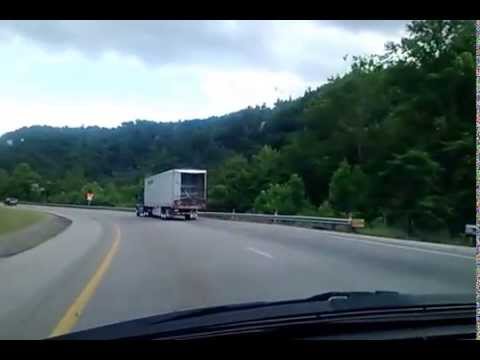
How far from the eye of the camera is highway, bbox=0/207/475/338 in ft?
30.1

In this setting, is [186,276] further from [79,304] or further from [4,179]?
[4,179]

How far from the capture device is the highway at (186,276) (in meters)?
9.16

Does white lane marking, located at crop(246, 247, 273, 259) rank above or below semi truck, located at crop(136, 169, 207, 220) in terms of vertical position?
below

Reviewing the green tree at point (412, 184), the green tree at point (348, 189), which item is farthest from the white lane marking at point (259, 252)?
the green tree at point (348, 189)

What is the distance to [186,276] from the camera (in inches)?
518

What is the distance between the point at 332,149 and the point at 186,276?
2240 inches

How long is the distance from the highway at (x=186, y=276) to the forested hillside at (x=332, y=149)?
16.5m

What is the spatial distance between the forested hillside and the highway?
16.5 meters

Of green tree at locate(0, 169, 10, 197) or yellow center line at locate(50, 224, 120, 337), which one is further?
green tree at locate(0, 169, 10, 197)

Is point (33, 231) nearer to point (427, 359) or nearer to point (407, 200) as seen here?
point (407, 200)

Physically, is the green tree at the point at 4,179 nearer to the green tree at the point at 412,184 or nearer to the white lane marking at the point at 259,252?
the green tree at the point at 412,184

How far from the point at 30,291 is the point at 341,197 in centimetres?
4207

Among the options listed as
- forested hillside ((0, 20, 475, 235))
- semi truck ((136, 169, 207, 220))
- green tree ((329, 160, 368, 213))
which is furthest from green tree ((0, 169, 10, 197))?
green tree ((329, 160, 368, 213))

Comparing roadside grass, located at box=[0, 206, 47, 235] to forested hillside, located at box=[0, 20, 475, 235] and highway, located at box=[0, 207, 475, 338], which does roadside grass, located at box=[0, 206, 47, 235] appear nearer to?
highway, located at box=[0, 207, 475, 338]
